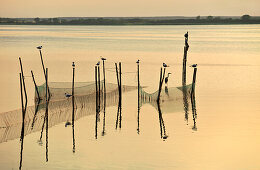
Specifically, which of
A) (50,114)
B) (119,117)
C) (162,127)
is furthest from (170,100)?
(50,114)

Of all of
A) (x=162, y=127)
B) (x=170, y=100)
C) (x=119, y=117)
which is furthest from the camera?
(x=170, y=100)

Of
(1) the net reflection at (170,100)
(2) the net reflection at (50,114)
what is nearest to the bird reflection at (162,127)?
(1) the net reflection at (170,100)

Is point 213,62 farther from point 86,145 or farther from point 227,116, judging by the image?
point 86,145

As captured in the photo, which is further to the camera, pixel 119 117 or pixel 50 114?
pixel 119 117

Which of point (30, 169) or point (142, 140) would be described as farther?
point (142, 140)

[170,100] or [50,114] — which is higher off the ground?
[170,100]

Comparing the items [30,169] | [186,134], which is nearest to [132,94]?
[186,134]

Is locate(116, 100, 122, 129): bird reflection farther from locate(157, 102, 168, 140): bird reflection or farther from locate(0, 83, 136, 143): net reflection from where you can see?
locate(157, 102, 168, 140): bird reflection

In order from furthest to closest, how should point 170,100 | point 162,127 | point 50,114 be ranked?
point 170,100 → point 50,114 → point 162,127

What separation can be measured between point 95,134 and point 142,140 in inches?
53.5

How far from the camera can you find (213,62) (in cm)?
3650

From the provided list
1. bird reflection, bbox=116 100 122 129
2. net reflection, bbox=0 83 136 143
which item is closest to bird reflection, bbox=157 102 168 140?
bird reflection, bbox=116 100 122 129

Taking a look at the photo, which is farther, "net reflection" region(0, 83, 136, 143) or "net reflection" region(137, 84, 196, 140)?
"net reflection" region(137, 84, 196, 140)

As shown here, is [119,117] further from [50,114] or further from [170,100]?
[170,100]
